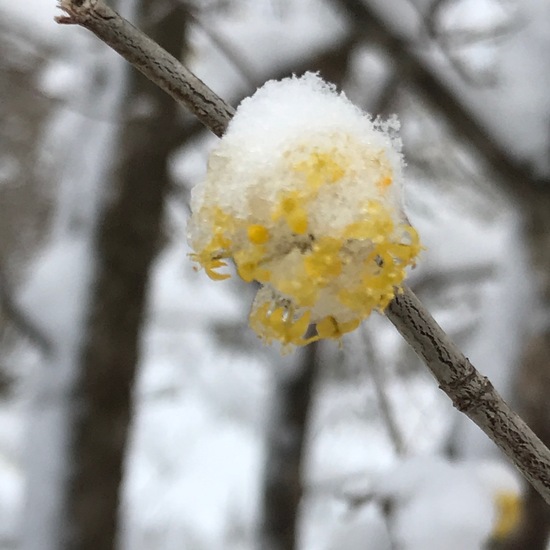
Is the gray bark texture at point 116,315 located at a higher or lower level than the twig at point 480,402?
higher

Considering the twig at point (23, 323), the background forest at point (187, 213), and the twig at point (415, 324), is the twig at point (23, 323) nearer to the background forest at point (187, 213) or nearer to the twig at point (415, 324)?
the background forest at point (187, 213)

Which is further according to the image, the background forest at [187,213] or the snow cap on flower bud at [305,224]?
the background forest at [187,213]

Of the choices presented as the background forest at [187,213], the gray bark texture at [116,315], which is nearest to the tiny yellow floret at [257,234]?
the background forest at [187,213]

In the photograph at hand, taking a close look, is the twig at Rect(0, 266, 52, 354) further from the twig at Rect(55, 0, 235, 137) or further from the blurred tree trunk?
the twig at Rect(55, 0, 235, 137)

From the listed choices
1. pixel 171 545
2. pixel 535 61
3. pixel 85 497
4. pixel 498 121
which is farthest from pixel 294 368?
pixel 171 545

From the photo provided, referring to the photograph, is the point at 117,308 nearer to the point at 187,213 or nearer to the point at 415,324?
the point at 187,213

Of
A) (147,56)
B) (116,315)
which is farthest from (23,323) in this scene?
(147,56)
